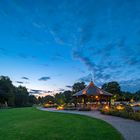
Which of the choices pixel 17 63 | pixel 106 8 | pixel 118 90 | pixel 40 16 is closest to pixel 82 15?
pixel 106 8

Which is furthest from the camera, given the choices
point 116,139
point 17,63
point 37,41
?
point 17,63

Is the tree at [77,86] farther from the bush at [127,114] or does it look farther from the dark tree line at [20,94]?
the bush at [127,114]

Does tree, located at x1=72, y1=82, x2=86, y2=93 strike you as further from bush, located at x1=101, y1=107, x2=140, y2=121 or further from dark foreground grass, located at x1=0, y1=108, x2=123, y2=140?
dark foreground grass, located at x1=0, y1=108, x2=123, y2=140

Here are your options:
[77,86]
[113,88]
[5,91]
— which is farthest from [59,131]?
[113,88]

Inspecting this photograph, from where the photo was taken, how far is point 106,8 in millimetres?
15352

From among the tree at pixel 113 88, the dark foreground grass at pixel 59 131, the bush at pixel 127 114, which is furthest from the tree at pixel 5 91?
the dark foreground grass at pixel 59 131

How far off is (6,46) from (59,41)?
7.38m

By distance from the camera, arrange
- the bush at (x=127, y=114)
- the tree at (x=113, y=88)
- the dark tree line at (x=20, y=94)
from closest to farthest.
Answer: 1. the bush at (x=127, y=114)
2. the dark tree line at (x=20, y=94)
3. the tree at (x=113, y=88)

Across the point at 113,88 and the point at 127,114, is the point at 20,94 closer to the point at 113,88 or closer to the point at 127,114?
the point at 113,88

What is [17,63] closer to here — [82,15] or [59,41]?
[59,41]

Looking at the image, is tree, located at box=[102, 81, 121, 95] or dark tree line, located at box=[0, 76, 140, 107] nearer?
dark tree line, located at box=[0, 76, 140, 107]

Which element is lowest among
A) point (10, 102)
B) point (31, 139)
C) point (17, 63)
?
point (31, 139)

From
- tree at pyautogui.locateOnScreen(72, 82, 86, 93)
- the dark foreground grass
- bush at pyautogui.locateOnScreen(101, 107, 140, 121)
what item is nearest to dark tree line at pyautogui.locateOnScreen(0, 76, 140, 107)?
tree at pyautogui.locateOnScreen(72, 82, 86, 93)

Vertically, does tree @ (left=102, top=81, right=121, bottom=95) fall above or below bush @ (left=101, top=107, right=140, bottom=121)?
above
